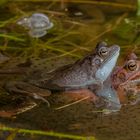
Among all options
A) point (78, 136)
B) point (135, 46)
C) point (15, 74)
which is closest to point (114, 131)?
point (78, 136)

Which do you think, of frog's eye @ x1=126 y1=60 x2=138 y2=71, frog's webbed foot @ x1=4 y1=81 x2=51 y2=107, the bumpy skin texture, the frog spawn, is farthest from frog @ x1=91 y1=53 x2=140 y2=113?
the frog spawn

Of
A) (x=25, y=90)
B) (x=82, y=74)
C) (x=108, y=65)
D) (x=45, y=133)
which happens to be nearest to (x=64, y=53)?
(x=82, y=74)

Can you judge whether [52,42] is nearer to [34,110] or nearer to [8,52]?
[8,52]

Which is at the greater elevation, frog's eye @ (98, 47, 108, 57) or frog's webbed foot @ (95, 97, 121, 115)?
frog's eye @ (98, 47, 108, 57)

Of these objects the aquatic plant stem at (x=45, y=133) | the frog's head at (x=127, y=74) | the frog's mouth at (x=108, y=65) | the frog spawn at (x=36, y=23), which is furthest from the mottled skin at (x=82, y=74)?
the frog spawn at (x=36, y=23)

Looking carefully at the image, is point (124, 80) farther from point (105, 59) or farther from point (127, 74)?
point (105, 59)

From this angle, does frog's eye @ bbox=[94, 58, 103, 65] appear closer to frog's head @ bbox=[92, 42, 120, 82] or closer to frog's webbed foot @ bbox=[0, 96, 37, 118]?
frog's head @ bbox=[92, 42, 120, 82]

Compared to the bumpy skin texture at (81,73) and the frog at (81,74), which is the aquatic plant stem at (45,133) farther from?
the bumpy skin texture at (81,73)
